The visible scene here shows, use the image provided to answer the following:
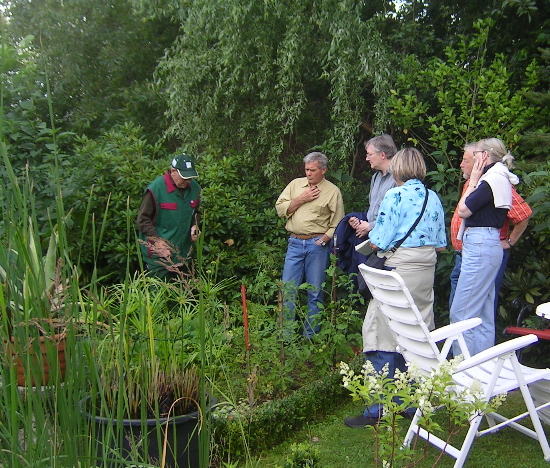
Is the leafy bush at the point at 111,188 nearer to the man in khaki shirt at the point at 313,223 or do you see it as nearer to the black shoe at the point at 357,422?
the man in khaki shirt at the point at 313,223

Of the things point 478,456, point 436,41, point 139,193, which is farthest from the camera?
point 436,41

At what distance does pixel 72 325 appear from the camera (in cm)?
175

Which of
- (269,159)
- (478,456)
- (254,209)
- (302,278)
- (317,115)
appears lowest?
(478,456)

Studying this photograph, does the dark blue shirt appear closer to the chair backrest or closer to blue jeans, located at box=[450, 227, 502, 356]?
blue jeans, located at box=[450, 227, 502, 356]

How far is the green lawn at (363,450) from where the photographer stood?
392 centimetres

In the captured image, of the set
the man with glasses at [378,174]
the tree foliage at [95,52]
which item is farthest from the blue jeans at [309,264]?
the tree foliage at [95,52]

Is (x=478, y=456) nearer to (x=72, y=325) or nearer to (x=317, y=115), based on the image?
(x=72, y=325)

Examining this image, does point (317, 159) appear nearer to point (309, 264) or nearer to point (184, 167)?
point (309, 264)

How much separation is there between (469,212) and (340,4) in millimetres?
3232

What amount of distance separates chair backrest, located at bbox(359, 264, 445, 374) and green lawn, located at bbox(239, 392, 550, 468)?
0.66m

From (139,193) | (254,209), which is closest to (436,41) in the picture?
(254,209)

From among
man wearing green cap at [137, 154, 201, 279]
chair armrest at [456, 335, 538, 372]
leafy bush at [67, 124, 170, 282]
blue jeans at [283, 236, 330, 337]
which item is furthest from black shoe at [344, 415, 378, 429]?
leafy bush at [67, 124, 170, 282]

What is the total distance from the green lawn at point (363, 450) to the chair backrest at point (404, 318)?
0.66 m

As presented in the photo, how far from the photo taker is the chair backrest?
12.2 feet
